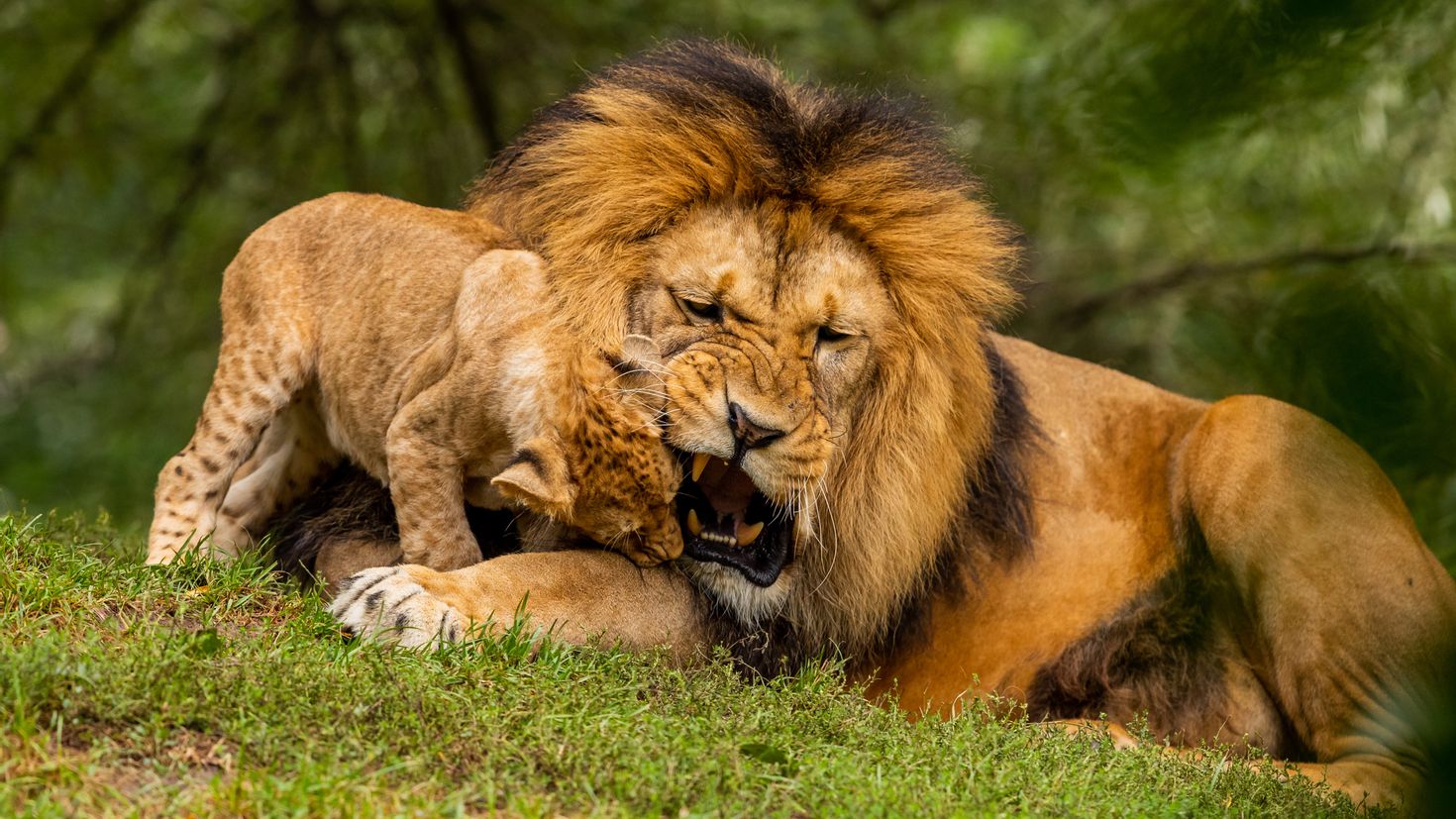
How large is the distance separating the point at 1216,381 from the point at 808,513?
106 inches

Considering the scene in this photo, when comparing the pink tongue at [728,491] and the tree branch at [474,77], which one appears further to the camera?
the tree branch at [474,77]

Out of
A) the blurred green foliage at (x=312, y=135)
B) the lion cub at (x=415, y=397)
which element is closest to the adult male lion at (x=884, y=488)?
the lion cub at (x=415, y=397)

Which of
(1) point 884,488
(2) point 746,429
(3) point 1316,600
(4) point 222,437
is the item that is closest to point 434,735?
(2) point 746,429

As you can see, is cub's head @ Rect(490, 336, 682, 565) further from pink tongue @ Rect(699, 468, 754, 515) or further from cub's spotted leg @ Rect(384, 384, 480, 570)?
cub's spotted leg @ Rect(384, 384, 480, 570)

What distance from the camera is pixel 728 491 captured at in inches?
145

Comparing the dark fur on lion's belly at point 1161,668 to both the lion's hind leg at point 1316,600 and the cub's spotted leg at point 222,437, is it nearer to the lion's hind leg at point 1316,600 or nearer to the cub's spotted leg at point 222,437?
the lion's hind leg at point 1316,600

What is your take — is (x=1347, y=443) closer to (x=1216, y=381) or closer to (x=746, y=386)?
(x=1216, y=381)

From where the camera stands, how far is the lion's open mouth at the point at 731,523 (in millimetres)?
3672

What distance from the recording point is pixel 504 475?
3.32 m

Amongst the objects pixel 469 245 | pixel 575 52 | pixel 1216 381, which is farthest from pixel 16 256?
pixel 1216 381

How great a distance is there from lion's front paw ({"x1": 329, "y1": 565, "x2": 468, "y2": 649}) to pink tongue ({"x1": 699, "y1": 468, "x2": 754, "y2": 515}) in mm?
696

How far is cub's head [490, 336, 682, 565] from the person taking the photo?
3377 millimetres

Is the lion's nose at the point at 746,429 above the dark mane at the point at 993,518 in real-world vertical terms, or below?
above

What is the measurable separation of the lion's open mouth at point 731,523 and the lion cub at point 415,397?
117 millimetres
